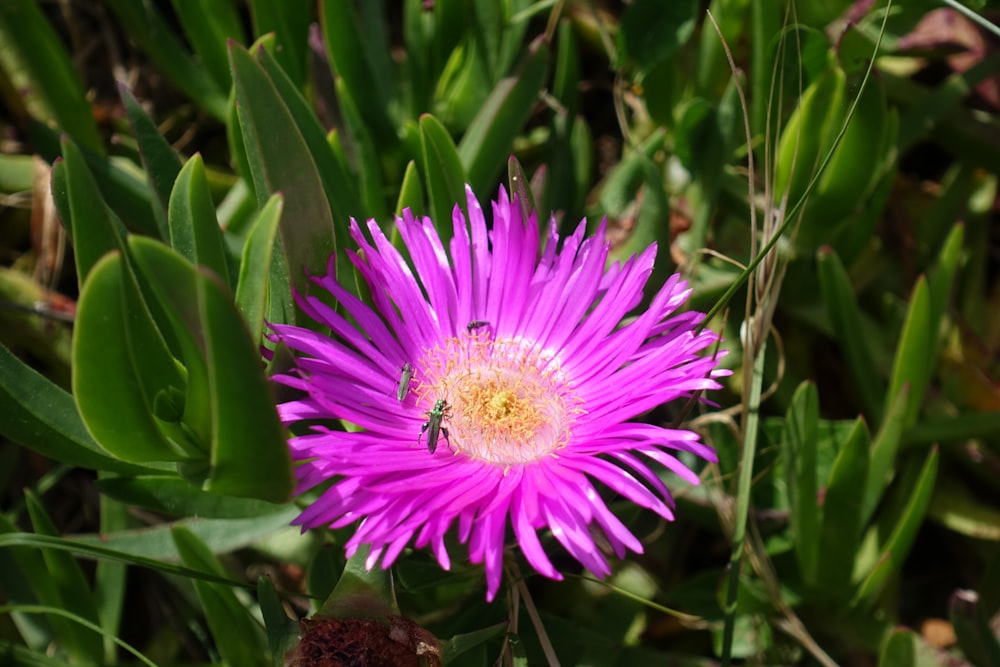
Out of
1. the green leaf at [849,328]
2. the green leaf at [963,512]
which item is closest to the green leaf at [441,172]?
the green leaf at [849,328]

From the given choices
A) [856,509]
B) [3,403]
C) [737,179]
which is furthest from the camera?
[737,179]

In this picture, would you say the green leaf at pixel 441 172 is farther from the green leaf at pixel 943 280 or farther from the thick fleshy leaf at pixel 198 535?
the green leaf at pixel 943 280

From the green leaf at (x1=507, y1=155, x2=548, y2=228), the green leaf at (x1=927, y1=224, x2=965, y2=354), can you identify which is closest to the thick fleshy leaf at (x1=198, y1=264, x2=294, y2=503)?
the green leaf at (x1=507, y1=155, x2=548, y2=228)

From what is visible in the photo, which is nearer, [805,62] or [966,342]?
[805,62]

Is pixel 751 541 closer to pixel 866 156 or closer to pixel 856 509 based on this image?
pixel 856 509

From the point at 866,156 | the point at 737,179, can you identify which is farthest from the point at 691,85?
the point at 866,156

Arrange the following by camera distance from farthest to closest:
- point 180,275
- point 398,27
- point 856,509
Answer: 1. point 398,27
2. point 856,509
3. point 180,275
